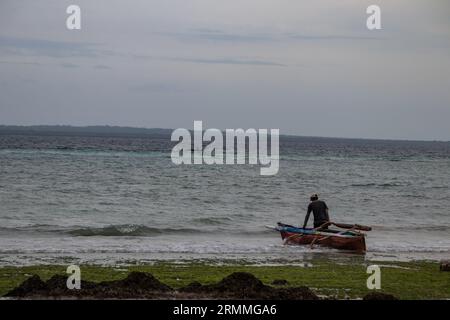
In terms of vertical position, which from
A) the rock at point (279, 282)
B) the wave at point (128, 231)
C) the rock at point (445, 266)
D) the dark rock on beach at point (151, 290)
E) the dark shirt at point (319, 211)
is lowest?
the wave at point (128, 231)

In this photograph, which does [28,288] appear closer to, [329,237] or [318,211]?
[329,237]

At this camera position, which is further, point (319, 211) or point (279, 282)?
point (319, 211)

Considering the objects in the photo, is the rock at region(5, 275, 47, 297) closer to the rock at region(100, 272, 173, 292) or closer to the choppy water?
the rock at region(100, 272, 173, 292)

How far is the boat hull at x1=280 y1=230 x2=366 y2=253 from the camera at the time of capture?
22359 millimetres

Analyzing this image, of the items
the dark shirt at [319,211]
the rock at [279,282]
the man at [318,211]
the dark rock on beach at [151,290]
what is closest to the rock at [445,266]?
the rock at [279,282]

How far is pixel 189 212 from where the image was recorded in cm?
3441

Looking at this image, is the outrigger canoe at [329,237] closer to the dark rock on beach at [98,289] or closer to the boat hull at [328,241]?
the boat hull at [328,241]

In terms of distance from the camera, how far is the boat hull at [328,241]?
22.4 metres

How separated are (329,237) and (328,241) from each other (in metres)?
0.15

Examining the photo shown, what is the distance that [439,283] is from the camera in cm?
1594
